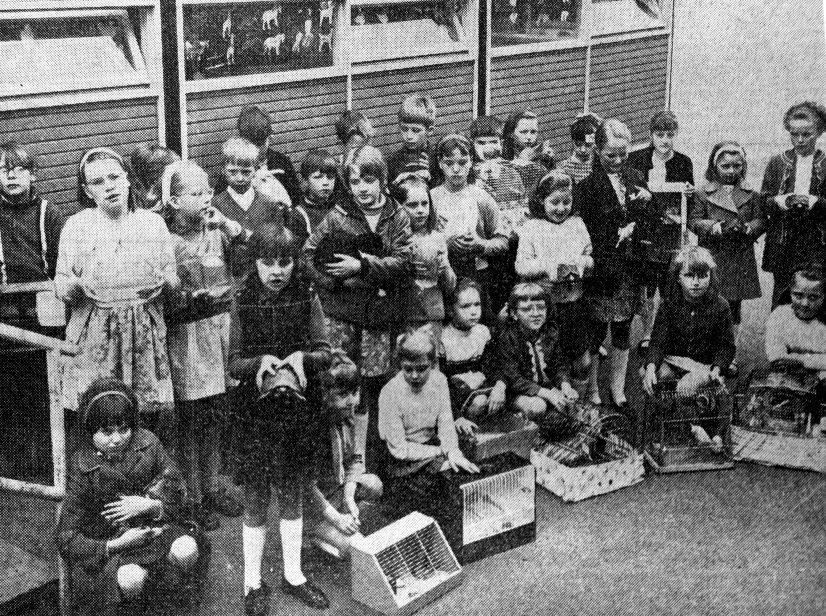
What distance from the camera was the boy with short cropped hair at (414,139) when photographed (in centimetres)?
356

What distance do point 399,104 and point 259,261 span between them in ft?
2.88

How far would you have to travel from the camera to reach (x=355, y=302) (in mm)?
3379

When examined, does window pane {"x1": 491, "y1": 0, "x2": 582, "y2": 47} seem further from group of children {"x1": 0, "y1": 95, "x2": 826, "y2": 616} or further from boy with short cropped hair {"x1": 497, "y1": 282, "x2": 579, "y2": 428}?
boy with short cropped hair {"x1": 497, "y1": 282, "x2": 579, "y2": 428}

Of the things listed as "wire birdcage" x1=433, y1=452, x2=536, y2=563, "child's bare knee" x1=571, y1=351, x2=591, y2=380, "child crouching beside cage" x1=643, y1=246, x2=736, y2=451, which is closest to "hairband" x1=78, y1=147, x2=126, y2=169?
"wire birdcage" x1=433, y1=452, x2=536, y2=563

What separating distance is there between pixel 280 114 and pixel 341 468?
1212mm

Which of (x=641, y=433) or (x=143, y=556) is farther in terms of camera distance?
(x=641, y=433)

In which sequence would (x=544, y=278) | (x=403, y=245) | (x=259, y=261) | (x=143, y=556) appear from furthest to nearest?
(x=544, y=278) → (x=403, y=245) → (x=259, y=261) → (x=143, y=556)

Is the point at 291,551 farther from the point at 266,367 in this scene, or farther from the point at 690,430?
the point at 690,430

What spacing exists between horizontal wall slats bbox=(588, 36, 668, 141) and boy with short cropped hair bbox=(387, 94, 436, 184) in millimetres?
860

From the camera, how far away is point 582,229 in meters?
3.94

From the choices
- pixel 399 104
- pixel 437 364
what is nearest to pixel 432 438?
pixel 437 364

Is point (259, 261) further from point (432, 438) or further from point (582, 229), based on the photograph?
point (582, 229)

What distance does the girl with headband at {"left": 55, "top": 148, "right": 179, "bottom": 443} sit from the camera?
2811 mm

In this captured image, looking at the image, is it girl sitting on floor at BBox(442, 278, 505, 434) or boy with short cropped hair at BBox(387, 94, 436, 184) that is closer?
boy with short cropped hair at BBox(387, 94, 436, 184)
